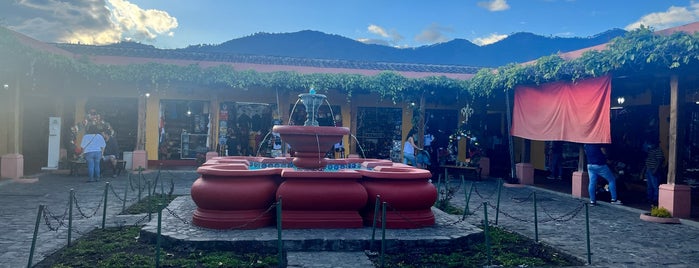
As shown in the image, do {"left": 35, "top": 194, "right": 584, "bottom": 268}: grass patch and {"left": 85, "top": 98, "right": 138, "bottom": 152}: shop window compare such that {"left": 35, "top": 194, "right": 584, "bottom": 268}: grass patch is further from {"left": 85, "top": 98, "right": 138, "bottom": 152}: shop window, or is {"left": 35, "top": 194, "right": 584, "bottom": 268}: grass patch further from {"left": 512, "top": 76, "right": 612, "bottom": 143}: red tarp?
{"left": 85, "top": 98, "right": 138, "bottom": 152}: shop window

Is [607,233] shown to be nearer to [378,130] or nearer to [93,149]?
[378,130]

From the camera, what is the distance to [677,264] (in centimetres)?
598

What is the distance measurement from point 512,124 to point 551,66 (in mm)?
3587

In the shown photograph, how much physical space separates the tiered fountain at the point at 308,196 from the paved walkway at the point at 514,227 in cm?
102

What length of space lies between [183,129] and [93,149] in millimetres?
4537

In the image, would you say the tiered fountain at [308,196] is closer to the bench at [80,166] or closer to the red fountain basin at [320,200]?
the red fountain basin at [320,200]

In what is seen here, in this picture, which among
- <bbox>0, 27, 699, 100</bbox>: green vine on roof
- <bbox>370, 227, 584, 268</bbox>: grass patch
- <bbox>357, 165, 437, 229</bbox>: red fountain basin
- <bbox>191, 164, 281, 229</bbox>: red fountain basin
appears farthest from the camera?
<bbox>0, 27, 699, 100</bbox>: green vine on roof

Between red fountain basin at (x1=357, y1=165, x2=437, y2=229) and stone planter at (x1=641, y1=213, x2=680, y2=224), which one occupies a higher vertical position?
red fountain basin at (x1=357, y1=165, x2=437, y2=229)

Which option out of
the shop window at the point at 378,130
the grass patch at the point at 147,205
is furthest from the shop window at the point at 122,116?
the shop window at the point at 378,130

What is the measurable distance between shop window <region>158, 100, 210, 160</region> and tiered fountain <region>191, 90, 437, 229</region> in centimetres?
1017

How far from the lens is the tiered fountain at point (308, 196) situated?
22.3ft

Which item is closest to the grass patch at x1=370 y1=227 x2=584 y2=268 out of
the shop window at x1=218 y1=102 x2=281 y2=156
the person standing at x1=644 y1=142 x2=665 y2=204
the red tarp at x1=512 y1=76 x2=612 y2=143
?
the red tarp at x1=512 y1=76 x2=612 y2=143

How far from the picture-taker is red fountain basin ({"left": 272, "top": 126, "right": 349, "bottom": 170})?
768 centimetres

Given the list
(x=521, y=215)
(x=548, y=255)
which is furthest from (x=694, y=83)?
(x=548, y=255)
